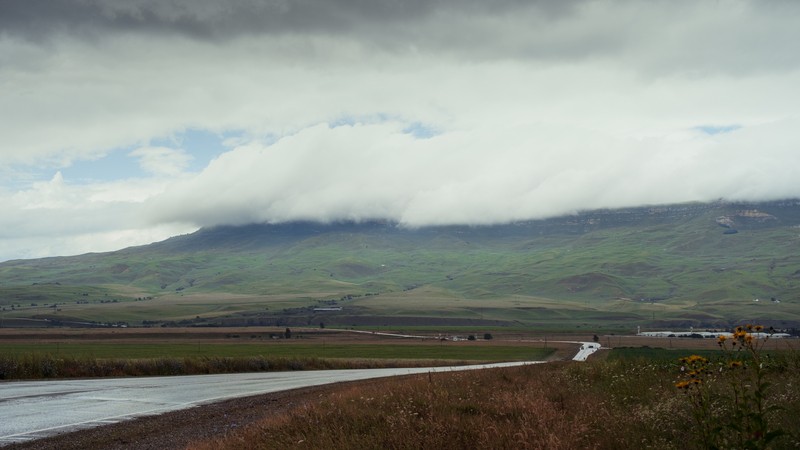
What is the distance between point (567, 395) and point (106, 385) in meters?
27.0

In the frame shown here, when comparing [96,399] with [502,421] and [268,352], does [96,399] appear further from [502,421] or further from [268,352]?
[268,352]

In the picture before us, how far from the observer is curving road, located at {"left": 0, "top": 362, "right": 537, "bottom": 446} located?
2114 centimetres

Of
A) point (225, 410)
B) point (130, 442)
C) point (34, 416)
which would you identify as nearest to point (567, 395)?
point (130, 442)

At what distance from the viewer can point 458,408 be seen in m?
15.8

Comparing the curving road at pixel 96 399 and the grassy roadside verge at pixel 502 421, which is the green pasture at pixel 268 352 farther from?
the grassy roadside verge at pixel 502 421

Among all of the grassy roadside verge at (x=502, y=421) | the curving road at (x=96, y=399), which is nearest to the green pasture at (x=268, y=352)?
the curving road at (x=96, y=399)

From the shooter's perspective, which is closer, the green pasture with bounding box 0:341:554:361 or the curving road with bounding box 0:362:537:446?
the curving road with bounding box 0:362:537:446

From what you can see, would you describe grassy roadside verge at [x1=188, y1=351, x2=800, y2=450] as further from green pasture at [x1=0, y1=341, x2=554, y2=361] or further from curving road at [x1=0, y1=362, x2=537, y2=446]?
green pasture at [x1=0, y1=341, x2=554, y2=361]

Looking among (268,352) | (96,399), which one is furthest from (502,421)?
(268,352)

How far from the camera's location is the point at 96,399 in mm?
29016

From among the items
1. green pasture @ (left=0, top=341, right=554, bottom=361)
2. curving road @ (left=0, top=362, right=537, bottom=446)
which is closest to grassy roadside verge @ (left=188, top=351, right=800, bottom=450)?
curving road @ (left=0, top=362, right=537, bottom=446)

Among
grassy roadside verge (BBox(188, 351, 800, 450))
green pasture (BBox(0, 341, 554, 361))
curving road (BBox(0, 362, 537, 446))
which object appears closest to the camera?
grassy roadside verge (BBox(188, 351, 800, 450))

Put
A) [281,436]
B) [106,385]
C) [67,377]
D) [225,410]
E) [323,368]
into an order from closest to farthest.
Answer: [281,436] → [225,410] → [106,385] → [67,377] → [323,368]

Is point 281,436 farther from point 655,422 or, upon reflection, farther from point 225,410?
point 225,410
